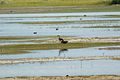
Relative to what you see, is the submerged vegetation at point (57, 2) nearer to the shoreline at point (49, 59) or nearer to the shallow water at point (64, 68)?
the shoreline at point (49, 59)

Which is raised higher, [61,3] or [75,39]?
[75,39]

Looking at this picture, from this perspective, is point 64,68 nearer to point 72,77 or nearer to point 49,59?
point 49,59

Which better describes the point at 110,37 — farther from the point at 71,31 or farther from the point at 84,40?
the point at 71,31

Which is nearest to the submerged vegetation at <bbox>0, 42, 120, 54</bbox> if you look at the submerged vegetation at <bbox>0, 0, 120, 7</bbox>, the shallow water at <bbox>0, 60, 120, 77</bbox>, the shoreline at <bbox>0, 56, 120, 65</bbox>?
the shoreline at <bbox>0, 56, 120, 65</bbox>

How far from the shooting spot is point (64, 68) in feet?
108

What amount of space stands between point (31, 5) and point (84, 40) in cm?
7179

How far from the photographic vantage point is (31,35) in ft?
183

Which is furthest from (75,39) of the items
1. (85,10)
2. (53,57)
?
(85,10)

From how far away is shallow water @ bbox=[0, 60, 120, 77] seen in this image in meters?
31.0

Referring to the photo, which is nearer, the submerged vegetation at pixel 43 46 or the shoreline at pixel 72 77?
the shoreline at pixel 72 77

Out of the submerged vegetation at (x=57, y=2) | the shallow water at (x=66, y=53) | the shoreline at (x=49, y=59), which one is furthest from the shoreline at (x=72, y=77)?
the submerged vegetation at (x=57, y=2)

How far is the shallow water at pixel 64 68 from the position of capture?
31.0m

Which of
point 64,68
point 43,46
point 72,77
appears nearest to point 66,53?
point 43,46

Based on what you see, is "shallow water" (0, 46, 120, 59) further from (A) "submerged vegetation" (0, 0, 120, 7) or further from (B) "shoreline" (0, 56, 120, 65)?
(A) "submerged vegetation" (0, 0, 120, 7)
